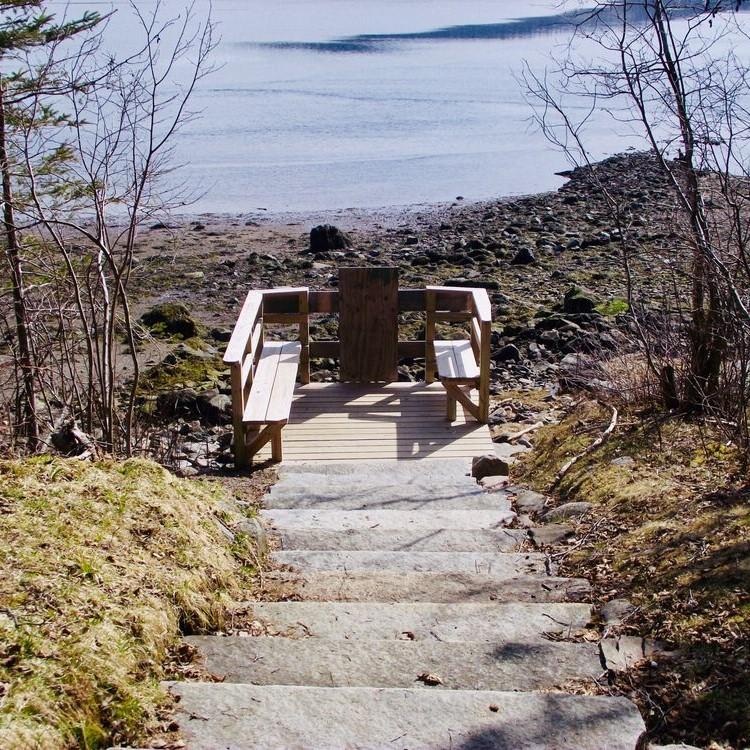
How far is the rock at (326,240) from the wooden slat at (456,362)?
10880mm

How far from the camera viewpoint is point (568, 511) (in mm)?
6055

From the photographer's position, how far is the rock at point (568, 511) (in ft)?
19.6

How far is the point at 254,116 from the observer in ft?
127

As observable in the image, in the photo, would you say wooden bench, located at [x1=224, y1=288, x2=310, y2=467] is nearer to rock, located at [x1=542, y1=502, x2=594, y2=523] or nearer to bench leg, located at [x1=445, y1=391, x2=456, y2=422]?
bench leg, located at [x1=445, y1=391, x2=456, y2=422]

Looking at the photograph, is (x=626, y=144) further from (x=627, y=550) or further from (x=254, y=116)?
(x=627, y=550)

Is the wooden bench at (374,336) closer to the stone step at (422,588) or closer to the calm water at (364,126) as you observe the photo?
the calm water at (364,126)

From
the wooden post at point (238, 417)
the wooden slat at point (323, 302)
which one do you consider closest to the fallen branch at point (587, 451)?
the wooden post at point (238, 417)

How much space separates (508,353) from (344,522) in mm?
6366

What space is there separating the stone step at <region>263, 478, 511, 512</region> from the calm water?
589cm

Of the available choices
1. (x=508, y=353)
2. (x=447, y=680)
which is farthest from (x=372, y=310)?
(x=447, y=680)

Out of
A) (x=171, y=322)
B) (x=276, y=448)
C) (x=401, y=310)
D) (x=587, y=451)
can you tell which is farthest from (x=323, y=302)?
(x=171, y=322)

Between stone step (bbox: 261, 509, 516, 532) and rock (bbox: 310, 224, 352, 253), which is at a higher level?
rock (bbox: 310, 224, 352, 253)

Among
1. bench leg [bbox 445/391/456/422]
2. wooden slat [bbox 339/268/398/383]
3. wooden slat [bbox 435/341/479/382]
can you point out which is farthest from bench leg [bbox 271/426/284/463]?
wooden slat [bbox 339/268/398/383]

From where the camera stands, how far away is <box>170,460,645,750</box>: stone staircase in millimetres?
2883
